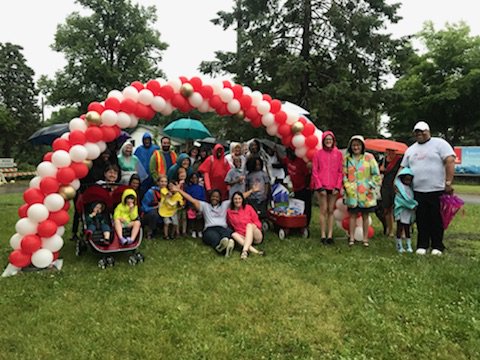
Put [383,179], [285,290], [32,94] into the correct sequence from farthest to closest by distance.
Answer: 1. [32,94]
2. [383,179]
3. [285,290]

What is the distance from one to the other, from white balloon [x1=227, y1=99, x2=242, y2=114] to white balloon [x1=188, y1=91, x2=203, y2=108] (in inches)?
20.7

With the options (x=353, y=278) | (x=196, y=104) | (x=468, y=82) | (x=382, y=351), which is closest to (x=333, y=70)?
(x=196, y=104)

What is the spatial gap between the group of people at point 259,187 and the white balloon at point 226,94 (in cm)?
103

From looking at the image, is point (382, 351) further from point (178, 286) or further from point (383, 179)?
point (383, 179)

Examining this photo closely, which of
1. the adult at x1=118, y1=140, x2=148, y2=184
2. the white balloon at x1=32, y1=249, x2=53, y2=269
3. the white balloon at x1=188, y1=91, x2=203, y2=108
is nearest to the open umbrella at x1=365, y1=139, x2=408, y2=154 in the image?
the white balloon at x1=188, y1=91, x2=203, y2=108

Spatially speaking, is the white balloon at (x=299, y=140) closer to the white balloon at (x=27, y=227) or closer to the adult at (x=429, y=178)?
the adult at (x=429, y=178)

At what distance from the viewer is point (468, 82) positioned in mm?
23625

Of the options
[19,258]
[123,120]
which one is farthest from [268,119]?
[19,258]

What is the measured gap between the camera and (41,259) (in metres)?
5.31

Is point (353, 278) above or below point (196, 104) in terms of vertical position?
below

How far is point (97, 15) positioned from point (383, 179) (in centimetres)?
2742

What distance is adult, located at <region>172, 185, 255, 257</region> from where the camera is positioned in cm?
645

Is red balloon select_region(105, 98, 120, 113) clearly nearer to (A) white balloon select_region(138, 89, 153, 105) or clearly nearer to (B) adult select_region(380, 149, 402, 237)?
(A) white balloon select_region(138, 89, 153, 105)

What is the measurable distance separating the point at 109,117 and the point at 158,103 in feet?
2.82
